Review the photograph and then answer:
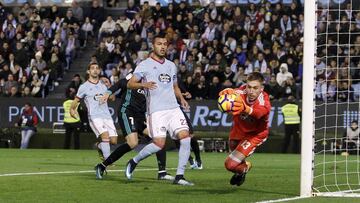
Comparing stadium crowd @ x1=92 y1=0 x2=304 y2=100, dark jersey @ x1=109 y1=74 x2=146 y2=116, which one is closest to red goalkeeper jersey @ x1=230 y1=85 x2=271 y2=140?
dark jersey @ x1=109 y1=74 x2=146 y2=116

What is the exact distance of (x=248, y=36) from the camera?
35375 mm

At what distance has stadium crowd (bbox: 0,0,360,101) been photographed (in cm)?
3362

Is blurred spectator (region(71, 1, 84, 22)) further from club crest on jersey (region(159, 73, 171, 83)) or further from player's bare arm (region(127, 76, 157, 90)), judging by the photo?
player's bare arm (region(127, 76, 157, 90))

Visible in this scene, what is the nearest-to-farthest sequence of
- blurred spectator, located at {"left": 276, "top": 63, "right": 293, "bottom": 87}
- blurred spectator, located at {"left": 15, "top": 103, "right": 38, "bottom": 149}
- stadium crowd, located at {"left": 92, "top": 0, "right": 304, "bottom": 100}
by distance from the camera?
1. blurred spectator, located at {"left": 276, "top": 63, "right": 293, "bottom": 87}
2. stadium crowd, located at {"left": 92, "top": 0, "right": 304, "bottom": 100}
3. blurred spectator, located at {"left": 15, "top": 103, "right": 38, "bottom": 149}

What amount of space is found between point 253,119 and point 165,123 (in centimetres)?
205

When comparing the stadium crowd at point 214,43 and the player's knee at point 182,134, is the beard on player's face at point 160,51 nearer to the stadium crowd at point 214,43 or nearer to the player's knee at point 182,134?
the player's knee at point 182,134

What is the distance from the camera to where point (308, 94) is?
42.3 ft

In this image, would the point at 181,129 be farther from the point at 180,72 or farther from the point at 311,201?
the point at 180,72

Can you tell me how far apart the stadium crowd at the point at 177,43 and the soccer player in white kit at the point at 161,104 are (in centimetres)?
1598

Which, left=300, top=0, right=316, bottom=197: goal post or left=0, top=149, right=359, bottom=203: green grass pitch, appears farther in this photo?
left=300, top=0, right=316, bottom=197: goal post

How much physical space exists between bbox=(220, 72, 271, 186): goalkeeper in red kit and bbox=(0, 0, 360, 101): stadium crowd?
17157mm

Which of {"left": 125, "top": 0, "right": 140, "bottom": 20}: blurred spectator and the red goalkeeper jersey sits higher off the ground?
{"left": 125, "top": 0, "right": 140, "bottom": 20}: blurred spectator

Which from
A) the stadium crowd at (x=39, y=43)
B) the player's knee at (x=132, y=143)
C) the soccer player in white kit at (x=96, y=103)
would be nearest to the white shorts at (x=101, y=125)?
the soccer player in white kit at (x=96, y=103)

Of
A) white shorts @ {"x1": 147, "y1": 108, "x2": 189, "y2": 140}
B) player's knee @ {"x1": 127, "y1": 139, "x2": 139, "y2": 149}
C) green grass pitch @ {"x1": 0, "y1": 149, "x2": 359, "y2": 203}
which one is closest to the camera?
green grass pitch @ {"x1": 0, "y1": 149, "x2": 359, "y2": 203}
